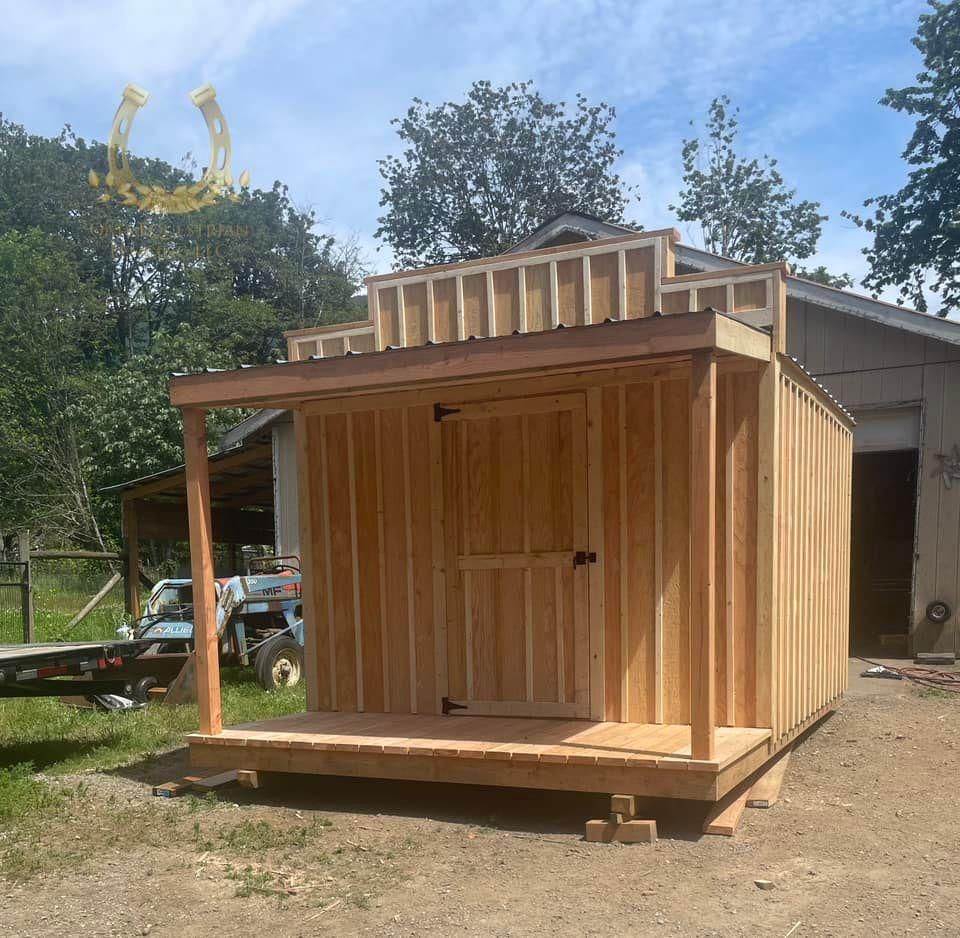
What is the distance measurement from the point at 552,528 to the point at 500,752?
1.56m

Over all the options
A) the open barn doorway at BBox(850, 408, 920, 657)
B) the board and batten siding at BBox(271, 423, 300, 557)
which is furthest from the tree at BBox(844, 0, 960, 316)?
the board and batten siding at BBox(271, 423, 300, 557)

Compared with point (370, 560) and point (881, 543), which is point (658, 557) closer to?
point (370, 560)

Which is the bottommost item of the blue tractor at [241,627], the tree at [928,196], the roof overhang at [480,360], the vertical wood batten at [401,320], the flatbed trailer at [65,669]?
the blue tractor at [241,627]

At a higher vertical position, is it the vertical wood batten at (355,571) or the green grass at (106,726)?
the vertical wood batten at (355,571)

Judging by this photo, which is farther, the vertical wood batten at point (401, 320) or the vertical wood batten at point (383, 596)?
the vertical wood batten at point (401, 320)

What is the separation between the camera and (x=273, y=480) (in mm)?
13672

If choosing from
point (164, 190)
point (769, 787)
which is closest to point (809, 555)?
point (769, 787)

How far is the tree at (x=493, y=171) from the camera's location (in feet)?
130

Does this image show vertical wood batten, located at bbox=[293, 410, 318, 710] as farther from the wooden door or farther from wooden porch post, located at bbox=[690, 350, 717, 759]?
wooden porch post, located at bbox=[690, 350, 717, 759]

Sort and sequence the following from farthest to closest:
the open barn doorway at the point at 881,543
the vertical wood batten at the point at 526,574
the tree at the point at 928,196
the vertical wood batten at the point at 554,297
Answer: the tree at the point at 928,196 → the open barn doorway at the point at 881,543 → the vertical wood batten at the point at 554,297 → the vertical wood batten at the point at 526,574

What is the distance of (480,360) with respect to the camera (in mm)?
5469

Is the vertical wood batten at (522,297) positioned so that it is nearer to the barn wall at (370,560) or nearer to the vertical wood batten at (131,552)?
the barn wall at (370,560)

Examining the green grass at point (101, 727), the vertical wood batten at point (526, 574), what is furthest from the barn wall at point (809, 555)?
the green grass at point (101, 727)

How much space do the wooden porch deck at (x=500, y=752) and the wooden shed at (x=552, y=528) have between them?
0.02 m
